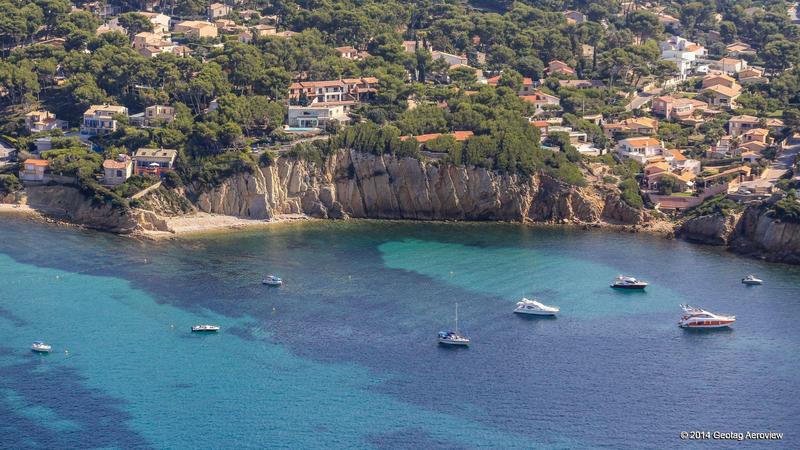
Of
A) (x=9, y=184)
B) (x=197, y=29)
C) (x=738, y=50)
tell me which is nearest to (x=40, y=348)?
(x=9, y=184)

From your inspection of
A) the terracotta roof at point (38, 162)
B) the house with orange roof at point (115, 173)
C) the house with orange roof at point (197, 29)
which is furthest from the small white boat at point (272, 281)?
the house with orange roof at point (197, 29)

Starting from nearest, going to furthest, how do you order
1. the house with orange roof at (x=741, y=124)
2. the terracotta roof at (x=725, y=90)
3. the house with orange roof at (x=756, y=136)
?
the house with orange roof at (x=756, y=136) → the house with orange roof at (x=741, y=124) → the terracotta roof at (x=725, y=90)

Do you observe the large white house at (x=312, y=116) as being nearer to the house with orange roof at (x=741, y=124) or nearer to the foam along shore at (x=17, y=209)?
the foam along shore at (x=17, y=209)

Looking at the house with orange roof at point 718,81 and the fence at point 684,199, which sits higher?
the house with orange roof at point 718,81

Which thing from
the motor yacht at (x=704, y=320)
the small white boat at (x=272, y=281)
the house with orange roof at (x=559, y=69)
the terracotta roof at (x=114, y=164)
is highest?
the house with orange roof at (x=559, y=69)

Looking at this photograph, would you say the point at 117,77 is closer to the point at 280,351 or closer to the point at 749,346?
the point at 280,351
